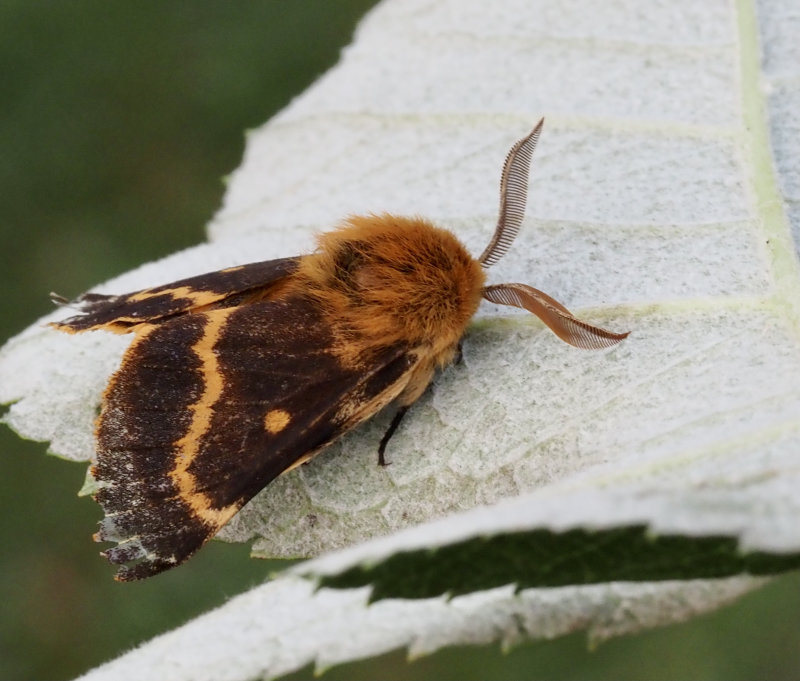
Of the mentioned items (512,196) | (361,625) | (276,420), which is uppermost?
(512,196)

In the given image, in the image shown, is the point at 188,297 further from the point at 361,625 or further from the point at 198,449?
the point at 361,625

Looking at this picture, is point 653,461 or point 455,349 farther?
point 455,349

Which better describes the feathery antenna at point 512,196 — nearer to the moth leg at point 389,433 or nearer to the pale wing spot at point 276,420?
the moth leg at point 389,433

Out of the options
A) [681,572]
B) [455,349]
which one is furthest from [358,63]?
[681,572]

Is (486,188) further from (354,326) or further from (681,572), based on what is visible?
(681,572)

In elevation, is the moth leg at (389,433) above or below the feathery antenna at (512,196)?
below


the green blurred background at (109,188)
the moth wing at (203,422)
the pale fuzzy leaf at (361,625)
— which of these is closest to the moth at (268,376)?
the moth wing at (203,422)

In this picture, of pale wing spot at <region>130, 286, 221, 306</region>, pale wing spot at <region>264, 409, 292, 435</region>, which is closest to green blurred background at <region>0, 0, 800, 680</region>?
pale wing spot at <region>130, 286, 221, 306</region>

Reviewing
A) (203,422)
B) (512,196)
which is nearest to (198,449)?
(203,422)
